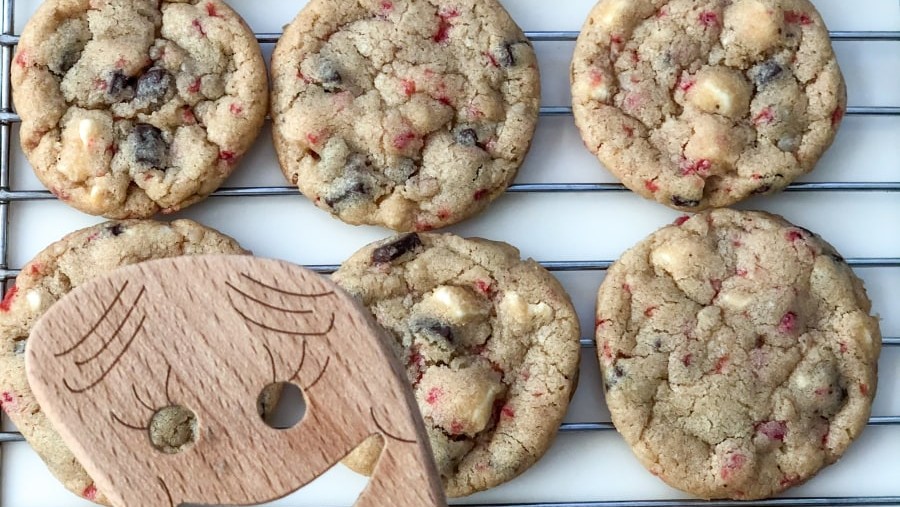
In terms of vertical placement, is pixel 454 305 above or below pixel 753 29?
below

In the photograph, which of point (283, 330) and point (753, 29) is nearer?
point (283, 330)

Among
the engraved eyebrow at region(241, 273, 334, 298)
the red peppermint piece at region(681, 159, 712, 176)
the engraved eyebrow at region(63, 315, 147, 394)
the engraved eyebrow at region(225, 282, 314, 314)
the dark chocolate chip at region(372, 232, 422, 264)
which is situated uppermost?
the engraved eyebrow at region(241, 273, 334, 298)

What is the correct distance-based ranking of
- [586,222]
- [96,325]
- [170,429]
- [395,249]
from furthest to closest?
1. [586,222]
2. [395,249]
3. [170,429]
4. [96,325]

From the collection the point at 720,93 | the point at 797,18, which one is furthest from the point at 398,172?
the point at 797,18

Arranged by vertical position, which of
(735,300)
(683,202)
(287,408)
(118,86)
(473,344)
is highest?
(118,86)

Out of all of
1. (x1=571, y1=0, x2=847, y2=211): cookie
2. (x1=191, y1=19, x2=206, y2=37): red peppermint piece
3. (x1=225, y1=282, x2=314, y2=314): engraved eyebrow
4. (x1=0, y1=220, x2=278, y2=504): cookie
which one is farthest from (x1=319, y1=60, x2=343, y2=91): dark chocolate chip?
(x1=225, y1=282, x2=314, y2=314): engraved eyebrow

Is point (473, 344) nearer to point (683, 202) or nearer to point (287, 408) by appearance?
point (287, 408)

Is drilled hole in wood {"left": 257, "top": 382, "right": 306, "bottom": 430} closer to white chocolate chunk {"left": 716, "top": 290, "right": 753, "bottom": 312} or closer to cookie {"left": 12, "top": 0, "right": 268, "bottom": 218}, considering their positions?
cookie {"left": 12, "top": 0, "right": 268, "bottom": 218}
